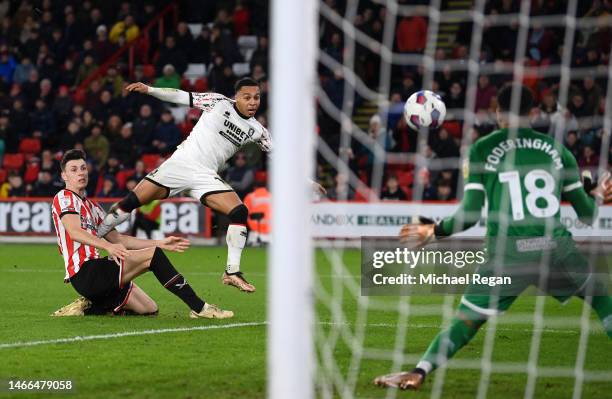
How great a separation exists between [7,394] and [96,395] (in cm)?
48

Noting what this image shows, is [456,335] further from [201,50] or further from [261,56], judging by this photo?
[201,50]

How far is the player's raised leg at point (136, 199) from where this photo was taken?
1019cm

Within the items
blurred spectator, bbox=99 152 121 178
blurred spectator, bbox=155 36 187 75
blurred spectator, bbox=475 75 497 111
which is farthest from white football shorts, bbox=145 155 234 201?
blurred spectator, bbox=155 36 187 75

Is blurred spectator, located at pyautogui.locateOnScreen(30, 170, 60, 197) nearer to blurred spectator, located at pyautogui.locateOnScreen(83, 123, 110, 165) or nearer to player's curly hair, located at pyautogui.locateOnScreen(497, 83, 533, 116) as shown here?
blurred spectator, located at pyautogui.locateOnScreen(83, 123, 110, 165)

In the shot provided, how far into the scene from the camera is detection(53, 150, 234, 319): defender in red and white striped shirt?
881cm

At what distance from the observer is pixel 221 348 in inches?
297

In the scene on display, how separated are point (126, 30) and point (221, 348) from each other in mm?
18598

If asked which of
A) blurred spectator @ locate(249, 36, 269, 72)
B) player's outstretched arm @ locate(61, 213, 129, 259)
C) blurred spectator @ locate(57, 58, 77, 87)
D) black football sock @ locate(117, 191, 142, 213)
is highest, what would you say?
blurred spectator @ locate(249, 36, 269, 72)

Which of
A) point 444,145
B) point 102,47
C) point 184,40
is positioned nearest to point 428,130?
point 444,145

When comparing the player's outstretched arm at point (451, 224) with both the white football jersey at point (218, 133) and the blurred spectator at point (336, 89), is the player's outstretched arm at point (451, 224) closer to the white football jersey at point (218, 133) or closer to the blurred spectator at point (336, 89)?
the white football jersey at point (218, 133)

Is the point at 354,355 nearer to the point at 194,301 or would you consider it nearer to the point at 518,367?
the point at 518,367

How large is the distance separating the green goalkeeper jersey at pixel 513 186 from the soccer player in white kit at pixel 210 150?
4.74 m

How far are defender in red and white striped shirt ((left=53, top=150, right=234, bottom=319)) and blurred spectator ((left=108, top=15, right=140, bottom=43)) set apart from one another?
641 inches

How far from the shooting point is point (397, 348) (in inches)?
302
